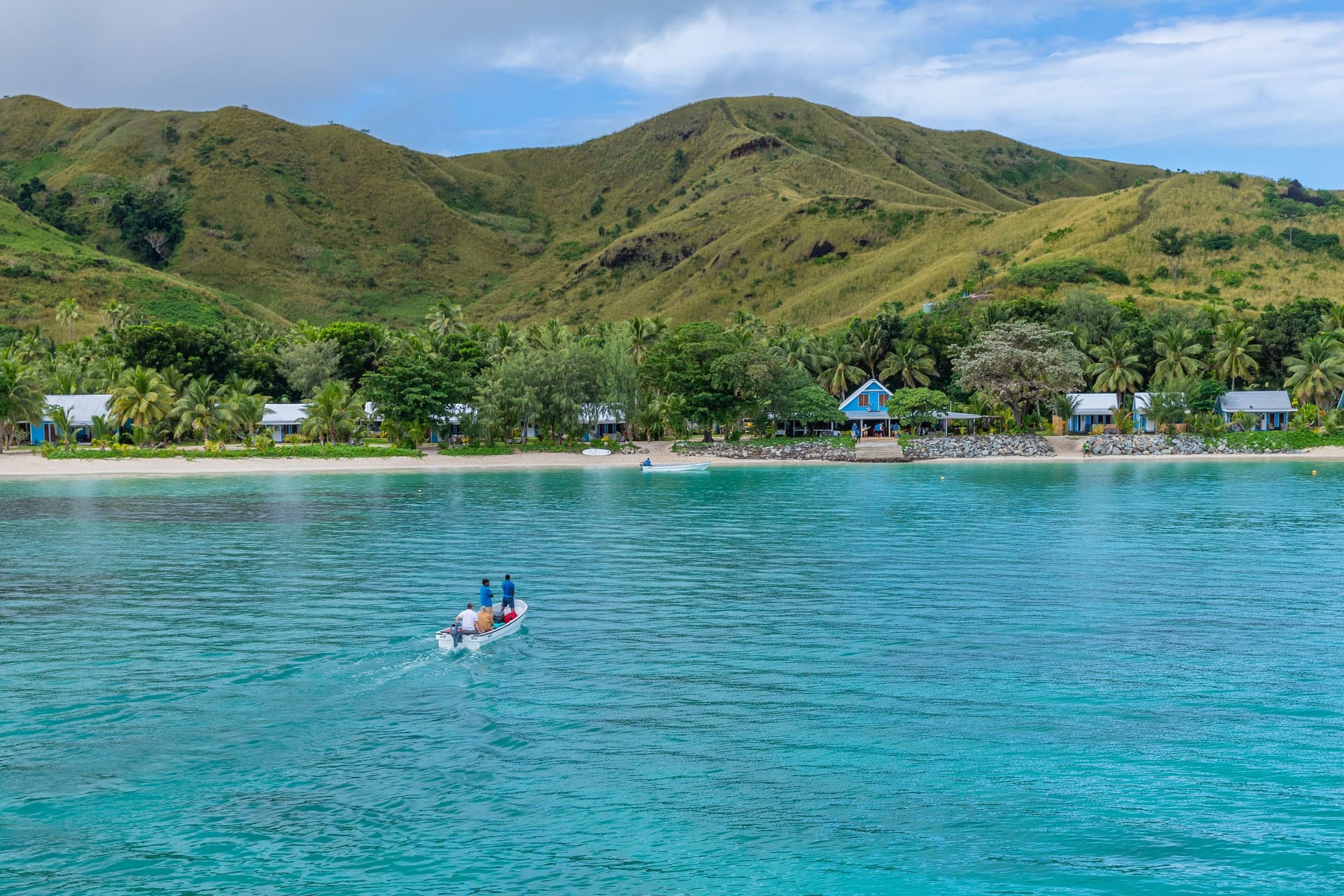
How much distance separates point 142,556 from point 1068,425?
95048mm

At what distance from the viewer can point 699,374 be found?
9750 cm

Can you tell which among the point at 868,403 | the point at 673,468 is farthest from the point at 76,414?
the point at 868,403

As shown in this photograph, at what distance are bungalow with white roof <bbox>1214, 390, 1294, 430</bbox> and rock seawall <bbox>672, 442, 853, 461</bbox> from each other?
40.2m

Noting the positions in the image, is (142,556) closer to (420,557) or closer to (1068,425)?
(420,557)

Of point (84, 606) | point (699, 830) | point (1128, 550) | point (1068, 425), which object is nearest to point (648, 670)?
point (699, 830)

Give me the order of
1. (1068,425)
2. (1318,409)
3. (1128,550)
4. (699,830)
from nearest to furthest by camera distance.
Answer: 1. (699,830)
2. (1128,550)
3. (1318,409)
4. (1068,425)

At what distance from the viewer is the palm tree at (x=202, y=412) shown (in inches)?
3738

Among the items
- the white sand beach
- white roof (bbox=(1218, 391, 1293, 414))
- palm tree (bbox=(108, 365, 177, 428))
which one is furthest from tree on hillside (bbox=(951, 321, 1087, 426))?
palm tree (bbox=(108, 365, 177, 428))

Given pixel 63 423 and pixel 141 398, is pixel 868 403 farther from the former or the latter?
pixel 63 423

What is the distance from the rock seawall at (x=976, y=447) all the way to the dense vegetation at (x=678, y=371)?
18.4 feet

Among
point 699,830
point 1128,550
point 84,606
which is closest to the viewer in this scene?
point 699,830

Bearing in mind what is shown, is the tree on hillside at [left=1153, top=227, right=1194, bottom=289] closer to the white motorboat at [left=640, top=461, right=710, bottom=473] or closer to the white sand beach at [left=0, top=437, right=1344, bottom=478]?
the white sand beach at [left=0, top=437, right=1344, bottom=478]

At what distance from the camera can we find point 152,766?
58.9 ft

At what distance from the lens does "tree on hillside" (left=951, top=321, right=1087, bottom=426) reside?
103m
